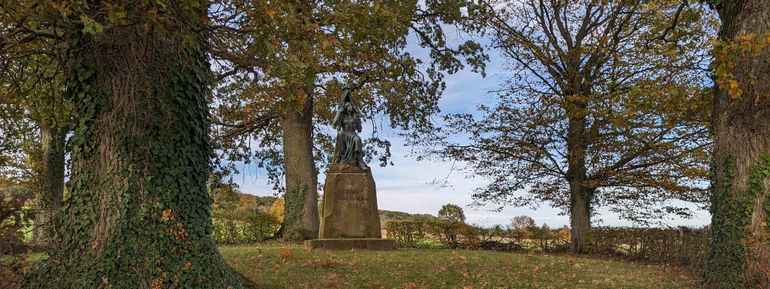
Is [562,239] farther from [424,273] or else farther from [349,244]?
[424,273]

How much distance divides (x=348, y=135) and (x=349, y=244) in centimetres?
315

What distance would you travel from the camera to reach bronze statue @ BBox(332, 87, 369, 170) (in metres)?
14.2

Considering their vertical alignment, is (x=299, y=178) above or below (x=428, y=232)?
above

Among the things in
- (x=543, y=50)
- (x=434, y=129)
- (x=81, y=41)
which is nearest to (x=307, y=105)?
(x=434, y=129)

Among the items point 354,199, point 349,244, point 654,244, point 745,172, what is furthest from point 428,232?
point 745,172

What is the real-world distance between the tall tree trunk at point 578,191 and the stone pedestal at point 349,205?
7.29 m

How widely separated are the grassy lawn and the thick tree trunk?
5494 millimetres

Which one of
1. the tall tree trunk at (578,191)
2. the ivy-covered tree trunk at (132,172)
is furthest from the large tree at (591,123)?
the ivy-covered tree trunk at (132,172)

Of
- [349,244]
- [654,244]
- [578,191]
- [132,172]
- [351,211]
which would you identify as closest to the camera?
[132,172]

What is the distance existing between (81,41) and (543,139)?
589 inches

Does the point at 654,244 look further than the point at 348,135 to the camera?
Yes

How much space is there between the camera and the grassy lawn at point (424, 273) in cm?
853

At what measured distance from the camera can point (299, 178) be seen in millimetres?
17438

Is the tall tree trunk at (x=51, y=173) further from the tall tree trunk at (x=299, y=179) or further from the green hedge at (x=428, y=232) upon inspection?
the green hedge at (x=428, y=232)
